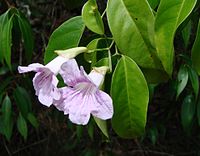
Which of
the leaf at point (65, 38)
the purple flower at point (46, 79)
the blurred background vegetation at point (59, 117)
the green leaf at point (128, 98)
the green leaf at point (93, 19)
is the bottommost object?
the blurred background vegetation at point (59, 117)

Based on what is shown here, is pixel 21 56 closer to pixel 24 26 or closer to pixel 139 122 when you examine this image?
pixel 24 26

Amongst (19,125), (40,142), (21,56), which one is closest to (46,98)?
(19,125)

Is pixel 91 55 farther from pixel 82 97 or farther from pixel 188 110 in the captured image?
pixel 188 110

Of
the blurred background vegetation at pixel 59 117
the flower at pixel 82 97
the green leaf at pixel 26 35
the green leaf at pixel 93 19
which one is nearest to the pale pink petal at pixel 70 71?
the flower at pixel 82 97

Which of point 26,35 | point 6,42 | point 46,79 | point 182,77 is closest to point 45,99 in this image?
point 46,79

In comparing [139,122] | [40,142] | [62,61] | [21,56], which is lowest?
[40,142]

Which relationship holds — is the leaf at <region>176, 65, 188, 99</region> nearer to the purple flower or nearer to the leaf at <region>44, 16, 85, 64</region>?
the leaf at <region>44, 16, 85, 64</region>

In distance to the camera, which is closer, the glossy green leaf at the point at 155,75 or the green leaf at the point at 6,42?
the glossy green leaf at the point at 155,75

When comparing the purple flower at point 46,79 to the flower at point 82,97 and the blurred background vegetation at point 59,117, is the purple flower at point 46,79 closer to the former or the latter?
the flower at point 82,97
